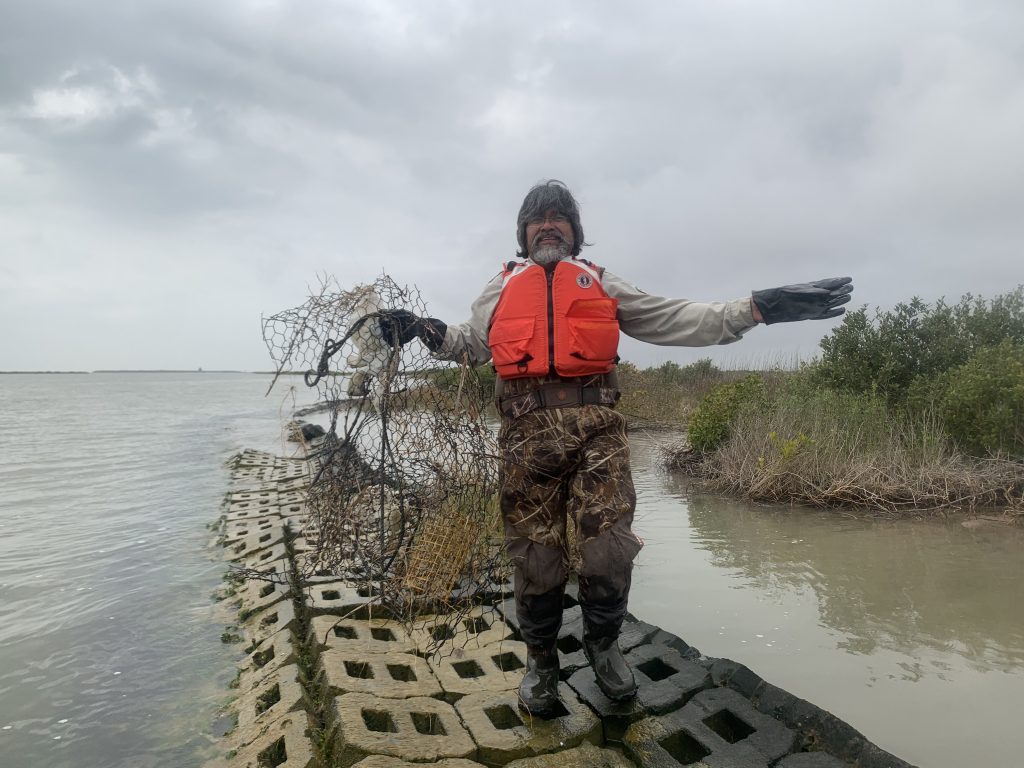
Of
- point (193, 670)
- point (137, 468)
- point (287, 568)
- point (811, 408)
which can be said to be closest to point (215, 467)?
point (137, 468)

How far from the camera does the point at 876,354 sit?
9.71 meters

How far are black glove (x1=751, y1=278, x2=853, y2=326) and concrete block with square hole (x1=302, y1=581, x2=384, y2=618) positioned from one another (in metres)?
2.74

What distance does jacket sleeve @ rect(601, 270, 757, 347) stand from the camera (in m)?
3.01

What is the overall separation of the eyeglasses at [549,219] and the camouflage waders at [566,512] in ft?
3.15

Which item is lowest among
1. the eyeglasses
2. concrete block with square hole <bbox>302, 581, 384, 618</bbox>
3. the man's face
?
concrete block with square hole <bbox>302, 581, 384, 618</bbox>

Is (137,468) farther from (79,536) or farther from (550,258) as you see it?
(550,258)

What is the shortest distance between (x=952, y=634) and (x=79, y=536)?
8910 mm

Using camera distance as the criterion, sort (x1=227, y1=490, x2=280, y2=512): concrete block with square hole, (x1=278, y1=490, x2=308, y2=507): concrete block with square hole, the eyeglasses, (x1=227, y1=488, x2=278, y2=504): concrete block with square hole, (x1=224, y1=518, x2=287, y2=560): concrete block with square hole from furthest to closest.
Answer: (x1=227, y1=488, x2=278, y2=504): concrete block with square hole → (x1=227, y1=490, x2=280, y2=512): concrete block with square hole → (x1=278, y1=490, x2=308, y2=507): concrete block with square hole → (x1=224, y1=518, x2=287, y2=560): concrete block with square hole → the eyeglasses

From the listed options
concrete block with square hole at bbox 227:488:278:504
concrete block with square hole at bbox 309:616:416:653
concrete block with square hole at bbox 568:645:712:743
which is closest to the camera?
concrete block with square hole at bbox 568:645:712:743

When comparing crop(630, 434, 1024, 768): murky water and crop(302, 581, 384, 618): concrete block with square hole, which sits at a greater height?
crop(302, 581, 384, 618): concrete block with square hole

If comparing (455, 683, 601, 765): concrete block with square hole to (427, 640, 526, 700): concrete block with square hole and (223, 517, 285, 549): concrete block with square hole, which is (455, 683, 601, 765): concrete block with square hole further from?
(223, 517, 285, 549): concrete block with square hole

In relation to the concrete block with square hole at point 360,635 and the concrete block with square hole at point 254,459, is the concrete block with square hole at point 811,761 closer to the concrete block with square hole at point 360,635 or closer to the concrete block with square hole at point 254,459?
the concrete block with square hole at point 360,635

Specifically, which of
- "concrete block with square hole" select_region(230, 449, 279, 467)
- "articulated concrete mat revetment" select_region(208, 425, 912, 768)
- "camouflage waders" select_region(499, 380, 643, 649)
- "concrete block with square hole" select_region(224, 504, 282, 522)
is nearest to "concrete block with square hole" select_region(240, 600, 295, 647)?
"articulated concrete mat revetment" select_region(208, 425, 912, 768)

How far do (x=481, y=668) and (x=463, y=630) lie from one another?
42cm
